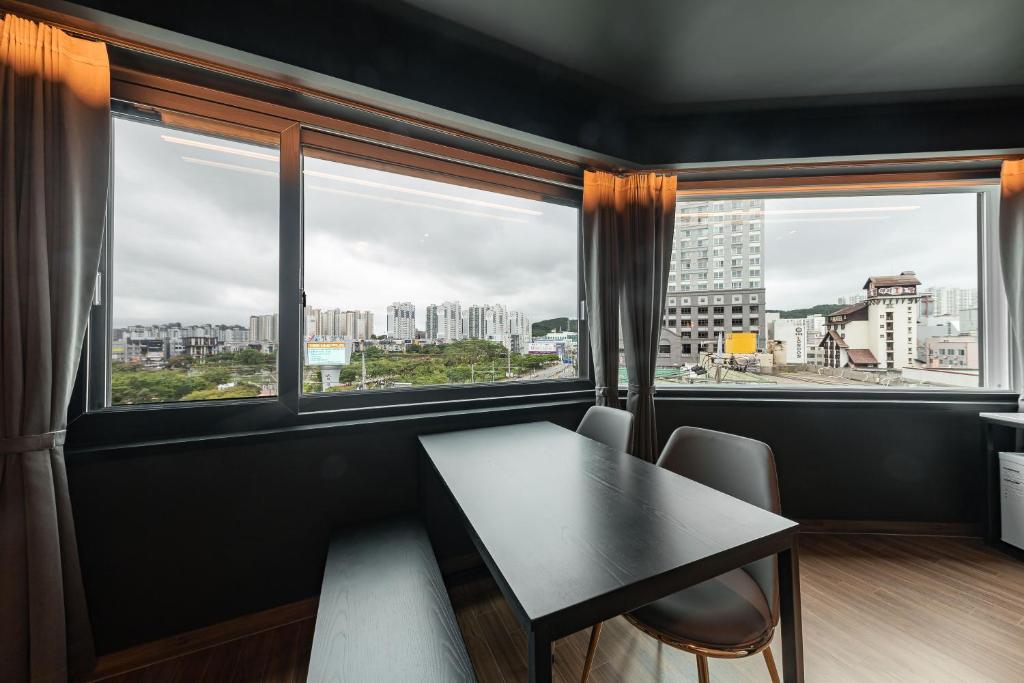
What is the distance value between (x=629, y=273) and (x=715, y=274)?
2.68 ft

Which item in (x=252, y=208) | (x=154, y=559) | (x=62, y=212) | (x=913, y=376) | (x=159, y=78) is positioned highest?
(x=159, y=78)

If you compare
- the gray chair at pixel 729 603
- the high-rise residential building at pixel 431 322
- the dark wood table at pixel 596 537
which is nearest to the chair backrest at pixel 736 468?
the gray chair at pixel 729 603

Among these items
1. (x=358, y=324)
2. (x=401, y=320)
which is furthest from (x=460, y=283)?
(x=358, y=324)

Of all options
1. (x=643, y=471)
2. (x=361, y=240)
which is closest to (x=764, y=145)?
(x=643, y=471)

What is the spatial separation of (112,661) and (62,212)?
1.74 metres

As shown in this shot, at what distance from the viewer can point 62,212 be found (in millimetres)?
1390

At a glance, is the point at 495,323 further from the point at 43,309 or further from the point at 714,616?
the point at 43,309

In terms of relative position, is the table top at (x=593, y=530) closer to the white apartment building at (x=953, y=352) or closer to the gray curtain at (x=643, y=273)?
the gray curtain at (x=643, y=273)

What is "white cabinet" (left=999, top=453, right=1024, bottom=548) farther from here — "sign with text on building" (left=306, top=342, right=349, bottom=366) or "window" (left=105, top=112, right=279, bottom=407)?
"window" (left=105, top=112, right=279, bottom=407)

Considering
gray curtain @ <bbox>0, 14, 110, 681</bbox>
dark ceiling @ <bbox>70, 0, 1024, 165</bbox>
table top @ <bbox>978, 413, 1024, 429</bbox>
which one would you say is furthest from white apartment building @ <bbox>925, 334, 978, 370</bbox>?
gray curtain @ <bbox>0, 14, 110, 681</bbox>

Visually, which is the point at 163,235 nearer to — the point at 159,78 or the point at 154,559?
the point at 159,78

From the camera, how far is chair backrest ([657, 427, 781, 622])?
120cm

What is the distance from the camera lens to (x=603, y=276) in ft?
8.31

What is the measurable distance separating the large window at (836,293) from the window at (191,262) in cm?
259
